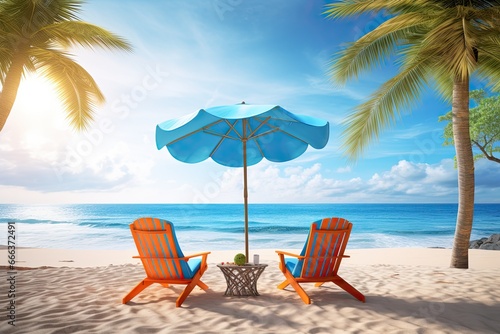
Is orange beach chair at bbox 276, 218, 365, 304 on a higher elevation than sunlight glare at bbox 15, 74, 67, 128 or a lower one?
lower

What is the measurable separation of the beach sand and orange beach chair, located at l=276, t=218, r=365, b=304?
22cm

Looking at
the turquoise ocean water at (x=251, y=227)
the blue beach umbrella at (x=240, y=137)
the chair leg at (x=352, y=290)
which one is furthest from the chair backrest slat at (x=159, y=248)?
the turquoise ocean water at (x=251, y=227)

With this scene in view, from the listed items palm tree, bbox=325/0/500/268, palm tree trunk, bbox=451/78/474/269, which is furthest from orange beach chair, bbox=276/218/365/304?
palm tree trunk, bbox=451/78/474/269

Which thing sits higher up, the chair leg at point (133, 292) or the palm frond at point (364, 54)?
the palm frond at point (364, 54)

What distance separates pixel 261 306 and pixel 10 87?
6.72 meters

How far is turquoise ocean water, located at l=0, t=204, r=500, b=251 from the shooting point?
23.5 m

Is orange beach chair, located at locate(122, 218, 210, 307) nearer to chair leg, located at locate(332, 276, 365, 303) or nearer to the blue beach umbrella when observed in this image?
the blue beach umbrella

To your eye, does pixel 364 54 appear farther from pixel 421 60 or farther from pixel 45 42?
pixel 45 42

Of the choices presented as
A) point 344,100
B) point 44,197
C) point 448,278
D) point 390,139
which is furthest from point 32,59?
point 44,197

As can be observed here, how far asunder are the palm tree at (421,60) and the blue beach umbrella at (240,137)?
7.10 ft

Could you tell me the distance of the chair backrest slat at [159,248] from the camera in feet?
13.6

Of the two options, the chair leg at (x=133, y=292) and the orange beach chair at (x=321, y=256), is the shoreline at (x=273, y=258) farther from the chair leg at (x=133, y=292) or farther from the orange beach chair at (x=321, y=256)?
the chair leg at (x=133, y=292)

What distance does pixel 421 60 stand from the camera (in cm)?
720

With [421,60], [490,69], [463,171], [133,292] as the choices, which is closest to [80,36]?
[133,292]
